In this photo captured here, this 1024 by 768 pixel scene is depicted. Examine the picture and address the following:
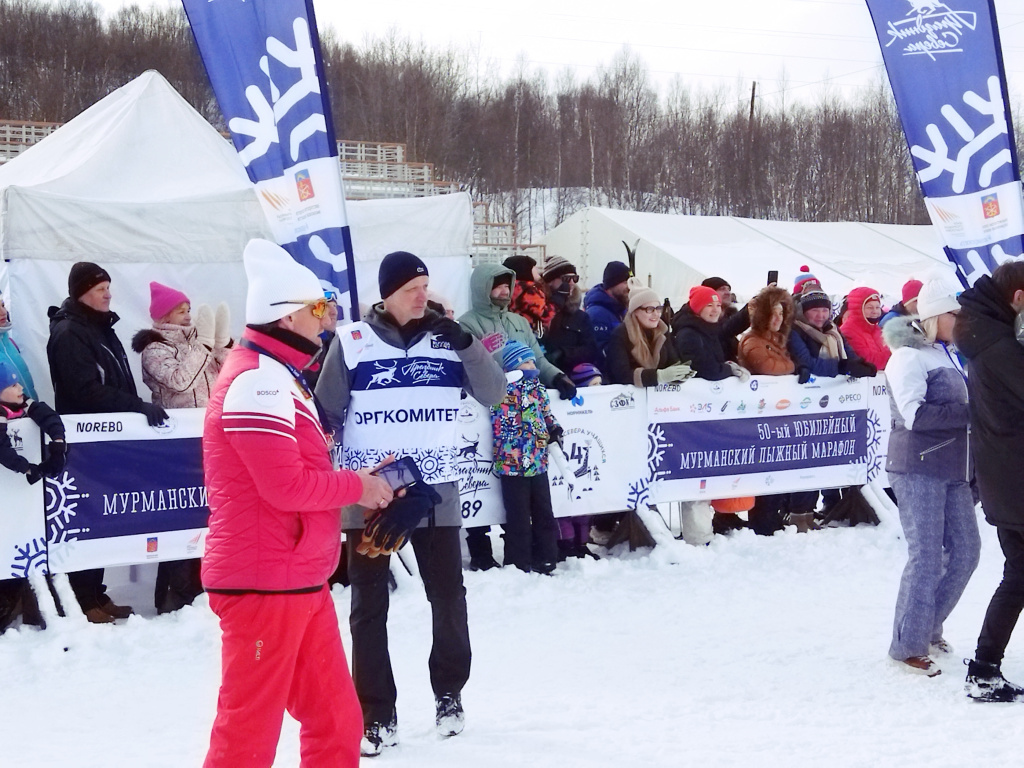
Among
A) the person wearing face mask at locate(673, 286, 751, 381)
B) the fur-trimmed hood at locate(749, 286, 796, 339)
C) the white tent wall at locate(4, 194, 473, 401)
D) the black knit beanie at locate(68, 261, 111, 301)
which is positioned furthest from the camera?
the fur-trimmed hood at locate(749, 286, 796, 339)

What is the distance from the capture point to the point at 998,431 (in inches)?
165

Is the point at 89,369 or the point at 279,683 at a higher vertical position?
the point at 89,369

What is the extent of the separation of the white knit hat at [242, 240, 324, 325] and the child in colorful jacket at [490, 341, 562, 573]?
353cm

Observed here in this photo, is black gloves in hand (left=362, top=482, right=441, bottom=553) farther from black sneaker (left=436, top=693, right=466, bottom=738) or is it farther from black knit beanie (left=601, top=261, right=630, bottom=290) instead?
black knit beanie (left=601, top=261, right=630, bottom=290)

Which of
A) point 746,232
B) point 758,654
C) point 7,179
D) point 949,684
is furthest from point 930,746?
point 746,232

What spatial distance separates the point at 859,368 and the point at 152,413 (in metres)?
5.24

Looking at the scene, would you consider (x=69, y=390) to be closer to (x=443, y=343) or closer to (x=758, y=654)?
(x=443, y=343)

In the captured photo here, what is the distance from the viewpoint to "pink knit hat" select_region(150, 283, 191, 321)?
619cm

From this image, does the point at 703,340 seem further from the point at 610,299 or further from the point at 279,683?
the point at 279,683

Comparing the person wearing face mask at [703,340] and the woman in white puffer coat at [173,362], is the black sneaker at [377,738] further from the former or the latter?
the person wearing face mask at [703,340]

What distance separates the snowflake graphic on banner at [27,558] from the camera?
5332 millimetres

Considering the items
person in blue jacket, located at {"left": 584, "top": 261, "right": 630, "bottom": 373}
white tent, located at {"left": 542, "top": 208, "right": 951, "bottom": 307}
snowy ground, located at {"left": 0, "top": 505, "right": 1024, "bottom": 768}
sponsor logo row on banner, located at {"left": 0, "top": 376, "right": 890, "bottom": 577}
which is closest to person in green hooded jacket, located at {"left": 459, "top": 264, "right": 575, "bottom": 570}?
sponsor logo row on banner, located at {"left": 0, "top": 376, "right": 890, "bottom": 577}

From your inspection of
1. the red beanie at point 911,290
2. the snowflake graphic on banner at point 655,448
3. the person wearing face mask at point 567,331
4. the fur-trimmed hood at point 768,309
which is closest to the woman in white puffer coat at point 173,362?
the person wearing face mask at point 567,331

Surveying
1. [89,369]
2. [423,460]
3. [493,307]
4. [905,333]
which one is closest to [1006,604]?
[905,333]
